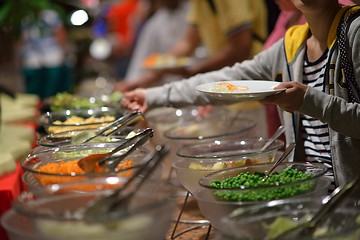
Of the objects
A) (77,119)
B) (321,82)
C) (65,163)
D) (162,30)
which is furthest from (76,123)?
(162,30)

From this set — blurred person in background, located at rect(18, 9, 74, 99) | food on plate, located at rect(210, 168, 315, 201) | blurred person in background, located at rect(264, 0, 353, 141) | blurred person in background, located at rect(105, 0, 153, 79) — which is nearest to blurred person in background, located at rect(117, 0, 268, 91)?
blurred person in background, located at rect(264, 0, 353, 141)

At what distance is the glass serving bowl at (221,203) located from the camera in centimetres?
146

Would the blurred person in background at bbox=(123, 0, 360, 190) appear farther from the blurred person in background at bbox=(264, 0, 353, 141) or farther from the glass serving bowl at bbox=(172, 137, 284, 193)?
the blurred person in background at bbox=(264, 0, 353, 141)

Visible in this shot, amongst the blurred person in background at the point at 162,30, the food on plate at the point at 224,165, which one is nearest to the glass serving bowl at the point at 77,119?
the food on plate at the point at 224,165

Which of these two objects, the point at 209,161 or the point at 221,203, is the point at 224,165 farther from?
the point at 221,203

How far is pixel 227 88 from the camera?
1.78 metres

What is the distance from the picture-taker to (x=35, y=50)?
6.46 meters

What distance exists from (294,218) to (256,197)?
0.15 m

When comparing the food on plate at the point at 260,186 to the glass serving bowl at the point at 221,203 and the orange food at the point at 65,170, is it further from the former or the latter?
the orange food at the point at 65,170

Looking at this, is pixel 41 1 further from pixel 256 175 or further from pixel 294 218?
pixel 294 218

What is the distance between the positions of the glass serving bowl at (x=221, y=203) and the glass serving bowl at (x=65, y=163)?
178mm

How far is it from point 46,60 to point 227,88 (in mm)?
5030

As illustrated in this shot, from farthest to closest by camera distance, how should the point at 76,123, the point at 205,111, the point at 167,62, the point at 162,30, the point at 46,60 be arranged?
the point at 46,60
the point at 162,30
the point at 167,62
the point at 205,111
the point at 76,123

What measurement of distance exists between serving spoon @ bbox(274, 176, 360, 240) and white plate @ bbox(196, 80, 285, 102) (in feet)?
1.17
